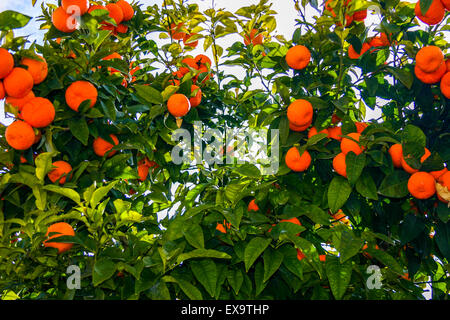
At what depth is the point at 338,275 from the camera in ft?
3.27

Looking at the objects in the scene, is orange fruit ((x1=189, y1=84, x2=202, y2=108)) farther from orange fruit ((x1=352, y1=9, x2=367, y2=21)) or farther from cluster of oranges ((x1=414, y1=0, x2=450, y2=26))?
cluster of oranges ((x1=414, y1=0, x2=450, y2=26))

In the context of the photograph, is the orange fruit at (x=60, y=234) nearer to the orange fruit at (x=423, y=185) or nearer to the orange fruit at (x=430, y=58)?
the orange fruit at (x=423, y=185)

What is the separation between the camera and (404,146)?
3.74ft

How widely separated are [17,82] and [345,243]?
3.62ft

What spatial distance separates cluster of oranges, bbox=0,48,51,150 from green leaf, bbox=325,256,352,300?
101 cm

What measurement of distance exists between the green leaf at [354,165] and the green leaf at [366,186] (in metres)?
0.06

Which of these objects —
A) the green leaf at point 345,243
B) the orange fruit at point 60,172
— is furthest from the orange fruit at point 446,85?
the orange fruit at point 60,172

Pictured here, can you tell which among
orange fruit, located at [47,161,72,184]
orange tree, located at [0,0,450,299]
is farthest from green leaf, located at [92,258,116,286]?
orange fruit, located at [47,161,72,184]

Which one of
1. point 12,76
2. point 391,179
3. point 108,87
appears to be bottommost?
point 391,179

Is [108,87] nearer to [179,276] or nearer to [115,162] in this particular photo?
[115,162]

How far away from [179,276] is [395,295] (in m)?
0.58

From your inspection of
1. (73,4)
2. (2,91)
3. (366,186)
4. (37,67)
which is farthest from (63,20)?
(366,186)
